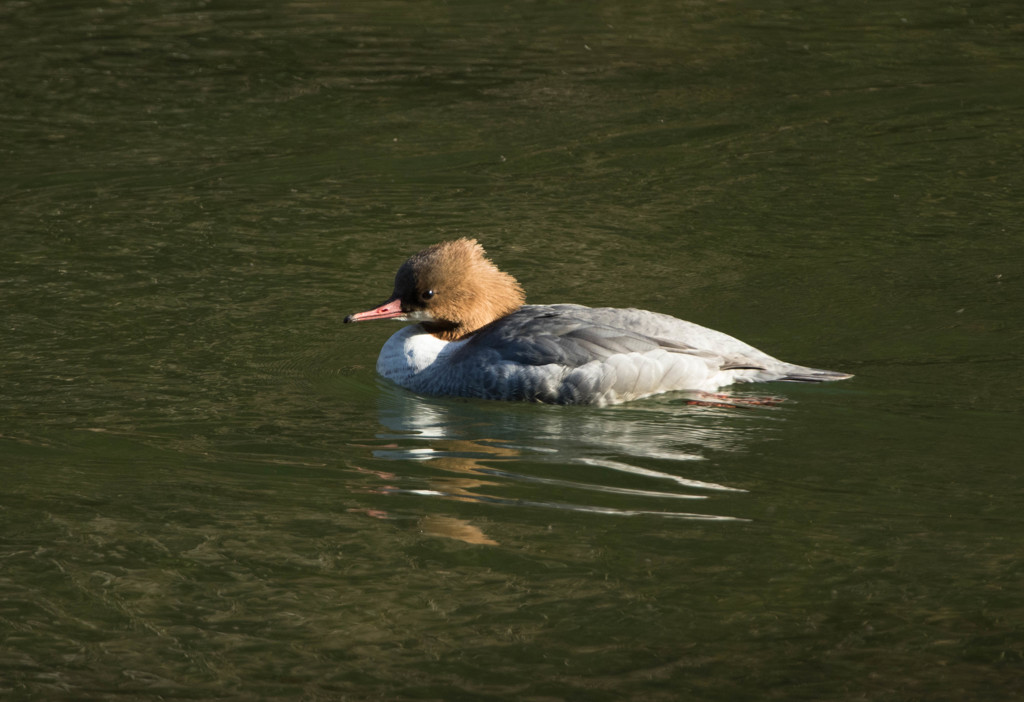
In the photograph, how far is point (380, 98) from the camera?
45.7 ft

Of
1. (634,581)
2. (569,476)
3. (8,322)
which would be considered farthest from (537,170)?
(634,581)

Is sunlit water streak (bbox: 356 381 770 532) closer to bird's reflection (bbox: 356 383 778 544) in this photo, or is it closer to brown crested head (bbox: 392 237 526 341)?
bird's reflection (bbox: 356 383 778 544)

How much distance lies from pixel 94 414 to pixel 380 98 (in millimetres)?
7169

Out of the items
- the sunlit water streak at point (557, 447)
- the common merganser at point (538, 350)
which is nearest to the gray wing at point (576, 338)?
the common merganser at point (538, 350)

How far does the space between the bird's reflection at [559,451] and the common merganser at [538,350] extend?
0.11 metres

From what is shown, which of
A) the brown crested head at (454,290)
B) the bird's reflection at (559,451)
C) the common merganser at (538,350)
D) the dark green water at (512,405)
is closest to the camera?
the dark green water at (512,405)

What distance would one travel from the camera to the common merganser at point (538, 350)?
7.54 m

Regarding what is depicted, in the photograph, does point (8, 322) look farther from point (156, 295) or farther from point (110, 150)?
point (110, 150)

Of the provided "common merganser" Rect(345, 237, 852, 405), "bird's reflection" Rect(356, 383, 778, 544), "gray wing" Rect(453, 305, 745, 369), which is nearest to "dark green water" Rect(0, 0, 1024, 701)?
"bird's reflection" Rect(356, 383, 778, 544)

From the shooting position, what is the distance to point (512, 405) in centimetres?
761

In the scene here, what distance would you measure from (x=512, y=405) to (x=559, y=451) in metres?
0.85

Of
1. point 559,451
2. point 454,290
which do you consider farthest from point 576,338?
point 559,451

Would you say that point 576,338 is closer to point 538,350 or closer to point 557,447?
point 538,350

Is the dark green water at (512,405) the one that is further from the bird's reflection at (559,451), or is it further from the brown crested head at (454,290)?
the brown crested head at (454,290)
